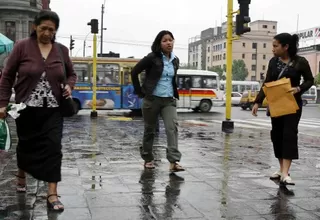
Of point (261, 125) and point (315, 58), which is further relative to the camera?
point (315, 58)

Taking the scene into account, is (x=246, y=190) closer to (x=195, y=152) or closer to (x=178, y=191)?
(x=178, y=191)

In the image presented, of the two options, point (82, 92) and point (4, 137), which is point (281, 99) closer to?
point (4, 137)

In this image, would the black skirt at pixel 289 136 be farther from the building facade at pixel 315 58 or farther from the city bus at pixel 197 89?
the building facade at pixel 315 58

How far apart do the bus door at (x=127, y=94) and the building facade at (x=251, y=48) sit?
87.1 meters

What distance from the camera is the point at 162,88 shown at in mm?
5734

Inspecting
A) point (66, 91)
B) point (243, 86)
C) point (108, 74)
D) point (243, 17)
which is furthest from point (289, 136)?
point (243, 86)

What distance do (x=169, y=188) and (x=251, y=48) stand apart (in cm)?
11322

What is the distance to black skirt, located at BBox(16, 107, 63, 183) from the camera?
4051 millimetres

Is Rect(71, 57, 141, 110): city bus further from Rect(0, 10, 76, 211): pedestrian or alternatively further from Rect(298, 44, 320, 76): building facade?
Rect(298, 44, 320, 76): building facade

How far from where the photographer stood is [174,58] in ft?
19.4

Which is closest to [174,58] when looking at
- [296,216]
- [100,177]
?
[100,177]

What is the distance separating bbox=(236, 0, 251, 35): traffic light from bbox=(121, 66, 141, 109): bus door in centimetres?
961

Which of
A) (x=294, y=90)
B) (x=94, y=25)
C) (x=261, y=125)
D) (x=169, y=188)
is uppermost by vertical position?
(x=94, y=25)

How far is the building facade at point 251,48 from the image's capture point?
113312 mm
